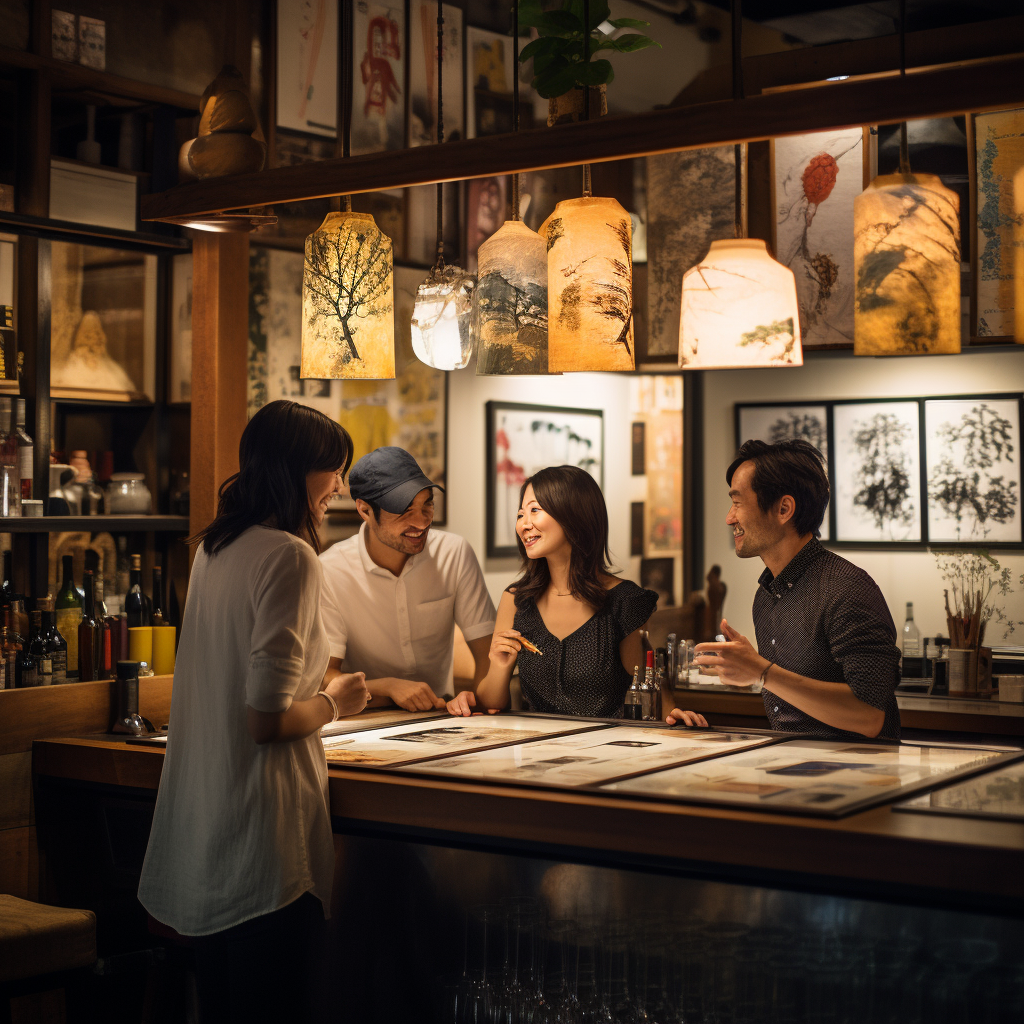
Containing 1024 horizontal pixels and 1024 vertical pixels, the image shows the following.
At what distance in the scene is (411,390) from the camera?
549 centimetres

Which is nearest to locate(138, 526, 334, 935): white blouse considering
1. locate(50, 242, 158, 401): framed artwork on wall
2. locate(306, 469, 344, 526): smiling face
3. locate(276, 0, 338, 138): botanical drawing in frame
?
locate(306, 469, 344, 526): smiling face

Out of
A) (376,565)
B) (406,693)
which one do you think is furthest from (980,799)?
(376,565)

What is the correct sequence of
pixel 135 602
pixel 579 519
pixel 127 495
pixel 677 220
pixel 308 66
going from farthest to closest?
1. pixel 308 66
2. pixel 677 220
3. pixel 127 495
4. pixel 135 602
5. pixel 579 519

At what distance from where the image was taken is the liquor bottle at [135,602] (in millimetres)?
4012

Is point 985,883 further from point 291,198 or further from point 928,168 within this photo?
point 928,168

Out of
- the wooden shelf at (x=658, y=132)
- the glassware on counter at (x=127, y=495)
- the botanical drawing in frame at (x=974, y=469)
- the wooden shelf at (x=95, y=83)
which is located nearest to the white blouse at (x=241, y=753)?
the wooden shelf at (x=658, y=132)

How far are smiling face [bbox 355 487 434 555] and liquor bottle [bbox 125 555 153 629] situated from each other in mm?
855

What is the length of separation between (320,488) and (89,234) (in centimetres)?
183

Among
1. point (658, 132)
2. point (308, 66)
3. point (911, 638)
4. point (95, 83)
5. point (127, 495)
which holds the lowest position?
point (911, 638)

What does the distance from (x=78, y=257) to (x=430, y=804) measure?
8.10 feet

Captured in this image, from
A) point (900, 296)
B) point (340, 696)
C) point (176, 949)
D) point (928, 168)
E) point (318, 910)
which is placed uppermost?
point (928, 168)

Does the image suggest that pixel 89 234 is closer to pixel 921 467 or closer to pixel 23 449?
pixel 23 449

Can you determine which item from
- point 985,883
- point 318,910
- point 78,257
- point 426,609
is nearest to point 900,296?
point 985,883

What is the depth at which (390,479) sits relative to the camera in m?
3.58
